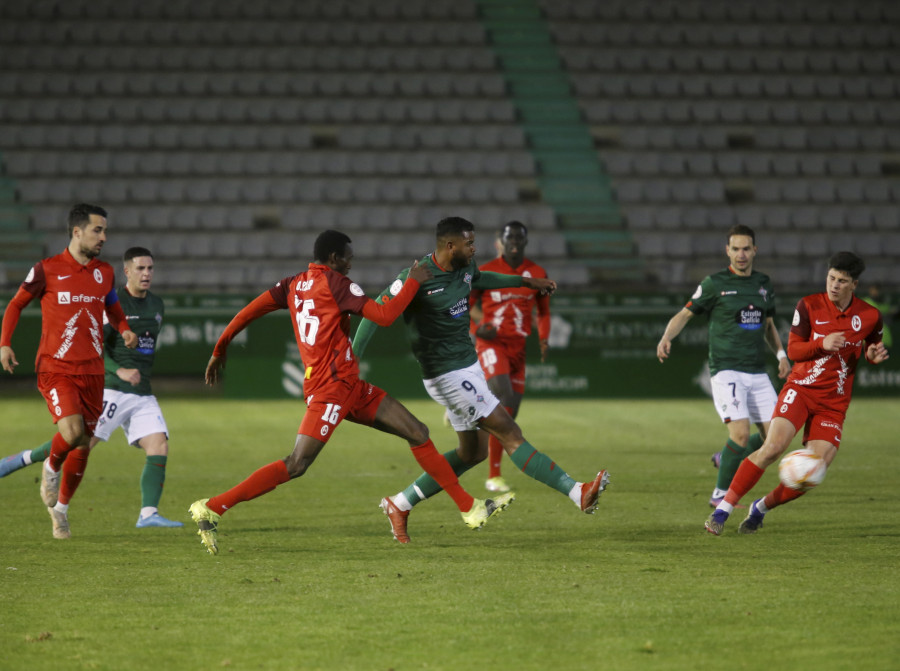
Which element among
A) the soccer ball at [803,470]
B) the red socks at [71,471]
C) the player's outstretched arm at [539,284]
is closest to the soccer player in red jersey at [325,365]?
the player's outstretched arm at [539,284]

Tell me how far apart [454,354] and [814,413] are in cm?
234

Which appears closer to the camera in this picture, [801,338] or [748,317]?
[801,338]

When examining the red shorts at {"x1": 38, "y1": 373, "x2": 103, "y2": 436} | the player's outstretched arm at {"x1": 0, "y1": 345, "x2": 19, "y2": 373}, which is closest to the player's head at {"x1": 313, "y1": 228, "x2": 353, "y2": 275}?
the red shorts at {"x1": 38, "y1": 373, "x2": 103, "y2": 436}

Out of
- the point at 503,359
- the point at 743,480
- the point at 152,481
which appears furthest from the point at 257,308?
the point at 503,359

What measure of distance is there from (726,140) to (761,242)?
9.96 ft

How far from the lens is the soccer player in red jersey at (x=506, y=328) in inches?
383

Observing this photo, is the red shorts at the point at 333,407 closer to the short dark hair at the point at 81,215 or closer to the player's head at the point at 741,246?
the short dark hair at the point at 81,215

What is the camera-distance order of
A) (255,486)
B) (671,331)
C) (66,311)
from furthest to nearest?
(671,331) < (66,311) < (255,486)

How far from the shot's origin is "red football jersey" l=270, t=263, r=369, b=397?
6504mm

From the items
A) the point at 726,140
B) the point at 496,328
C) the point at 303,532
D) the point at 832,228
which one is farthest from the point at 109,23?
the point at 303,532

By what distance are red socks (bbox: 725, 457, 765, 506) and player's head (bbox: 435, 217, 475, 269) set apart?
2.27 m

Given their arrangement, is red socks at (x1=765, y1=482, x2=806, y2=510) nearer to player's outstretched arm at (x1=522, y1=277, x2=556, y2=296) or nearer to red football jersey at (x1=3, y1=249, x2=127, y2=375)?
player's outstretched arm at (x1=522, y1=277, x2=556, y2=296)

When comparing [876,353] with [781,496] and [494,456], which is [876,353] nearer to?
[781,496]

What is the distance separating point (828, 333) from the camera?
7012 millimetres
